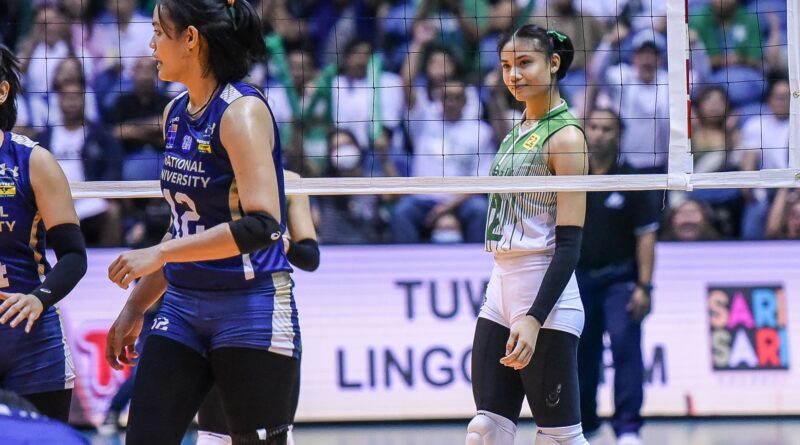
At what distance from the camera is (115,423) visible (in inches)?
329

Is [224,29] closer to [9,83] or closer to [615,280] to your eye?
[9,83]

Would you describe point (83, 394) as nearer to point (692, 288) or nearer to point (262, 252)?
point (692, 288)

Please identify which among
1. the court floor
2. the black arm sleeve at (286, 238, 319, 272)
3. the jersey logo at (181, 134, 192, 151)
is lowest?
the court floor

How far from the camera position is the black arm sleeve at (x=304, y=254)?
573 cm

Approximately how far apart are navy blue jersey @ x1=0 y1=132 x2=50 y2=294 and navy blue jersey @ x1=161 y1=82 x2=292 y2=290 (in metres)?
0.49

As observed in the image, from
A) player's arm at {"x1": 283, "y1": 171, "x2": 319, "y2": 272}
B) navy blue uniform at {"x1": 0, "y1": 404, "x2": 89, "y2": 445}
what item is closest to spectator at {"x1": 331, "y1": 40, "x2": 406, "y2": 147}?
player's arm at {"x1": 283, "y1": 171, "x2": 319, "y2": 272}

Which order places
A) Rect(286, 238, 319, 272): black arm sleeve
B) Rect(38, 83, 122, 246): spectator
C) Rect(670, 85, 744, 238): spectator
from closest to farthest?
Rect(286, 238, 319, 272): black arm sleeve < Rect(38, 83, 122, 246): spectator < Rect(670, 85, 744, 238): spectator

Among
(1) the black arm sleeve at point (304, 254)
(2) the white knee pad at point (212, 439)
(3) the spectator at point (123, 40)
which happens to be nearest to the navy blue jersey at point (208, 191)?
(2) the white knee pad at point (212, 439)

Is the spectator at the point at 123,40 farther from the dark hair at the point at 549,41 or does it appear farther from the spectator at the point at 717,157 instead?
the dark hair at the point at 549,41

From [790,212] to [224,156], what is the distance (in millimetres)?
6125

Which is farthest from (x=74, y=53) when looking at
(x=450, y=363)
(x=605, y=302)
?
(x=605, y=302)

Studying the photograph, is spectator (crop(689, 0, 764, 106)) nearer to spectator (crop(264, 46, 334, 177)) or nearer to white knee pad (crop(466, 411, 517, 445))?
spectator (crop(264, 46, 334, 177))

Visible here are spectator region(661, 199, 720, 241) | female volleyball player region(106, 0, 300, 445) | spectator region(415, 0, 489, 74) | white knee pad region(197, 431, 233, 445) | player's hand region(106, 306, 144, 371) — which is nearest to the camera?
female volleyball player region(106, 0, 300, 445)

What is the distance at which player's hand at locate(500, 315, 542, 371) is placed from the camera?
460 centimetres
